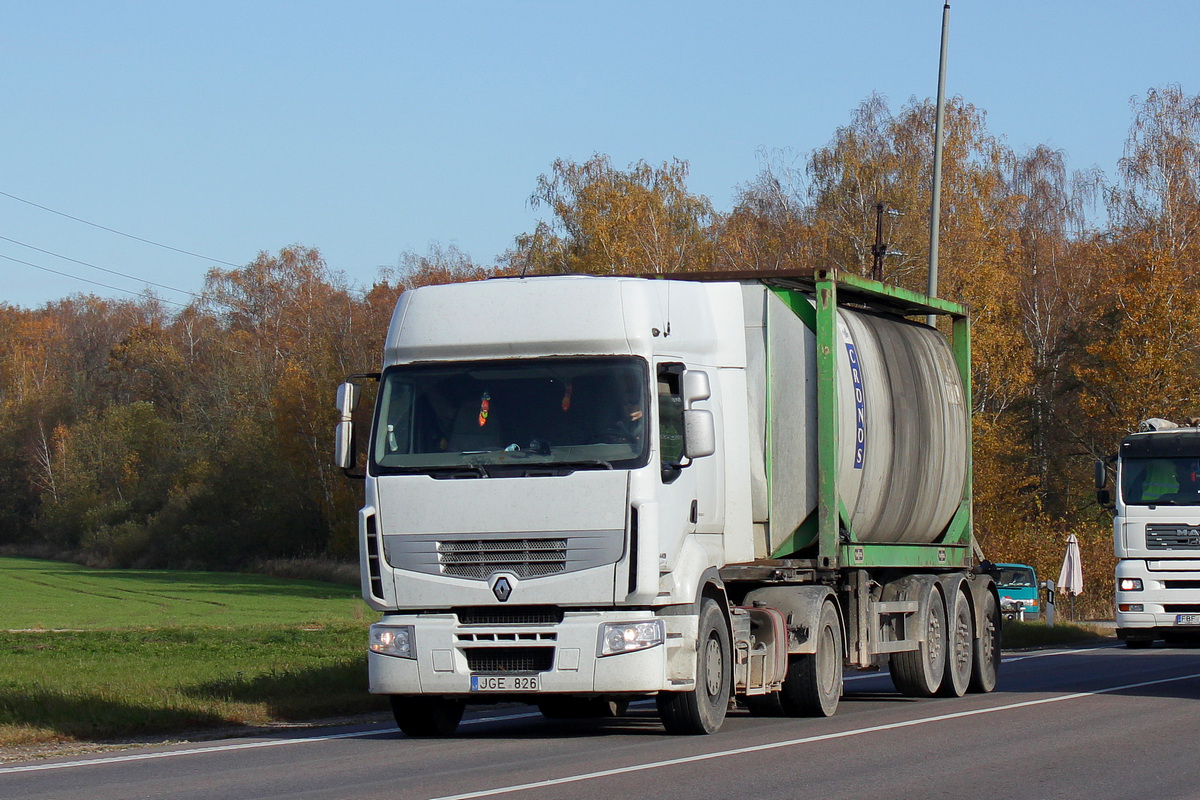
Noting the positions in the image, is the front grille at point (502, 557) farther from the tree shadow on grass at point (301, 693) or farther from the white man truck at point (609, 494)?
the tree shadow on grass at point (301, 693)

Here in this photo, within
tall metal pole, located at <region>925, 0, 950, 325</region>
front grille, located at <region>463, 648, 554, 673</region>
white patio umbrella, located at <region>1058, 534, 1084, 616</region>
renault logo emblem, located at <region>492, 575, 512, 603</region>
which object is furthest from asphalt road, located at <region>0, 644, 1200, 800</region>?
white patio umbrella, located at <region>1058, 534, 1084, 616</region>

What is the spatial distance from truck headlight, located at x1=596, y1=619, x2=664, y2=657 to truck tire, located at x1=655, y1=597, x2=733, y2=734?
0.49 m

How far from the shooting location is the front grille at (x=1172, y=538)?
24125mm

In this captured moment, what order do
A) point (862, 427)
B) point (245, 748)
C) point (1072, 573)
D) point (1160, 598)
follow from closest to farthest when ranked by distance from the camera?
point (245, 748), point (862, 427), point (1160, 598), point (1072, 573)

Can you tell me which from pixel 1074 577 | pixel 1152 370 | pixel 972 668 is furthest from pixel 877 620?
pixel 1152 370

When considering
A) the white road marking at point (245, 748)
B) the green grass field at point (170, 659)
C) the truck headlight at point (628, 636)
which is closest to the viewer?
the white road marking at point (245, 748)

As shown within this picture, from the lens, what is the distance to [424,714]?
12633 millimetres

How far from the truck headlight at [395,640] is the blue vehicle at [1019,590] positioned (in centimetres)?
2575

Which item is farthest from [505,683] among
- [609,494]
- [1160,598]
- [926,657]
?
[1160,598]

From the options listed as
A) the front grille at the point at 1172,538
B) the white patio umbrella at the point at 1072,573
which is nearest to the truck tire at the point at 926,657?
the front grille at the point at 1172,538

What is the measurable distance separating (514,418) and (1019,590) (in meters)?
Result: 26.8

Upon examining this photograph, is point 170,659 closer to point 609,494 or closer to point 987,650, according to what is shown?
point 987,650

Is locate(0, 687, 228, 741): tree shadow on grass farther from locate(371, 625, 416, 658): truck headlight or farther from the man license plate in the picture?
the man license plate

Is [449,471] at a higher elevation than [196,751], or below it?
higher
